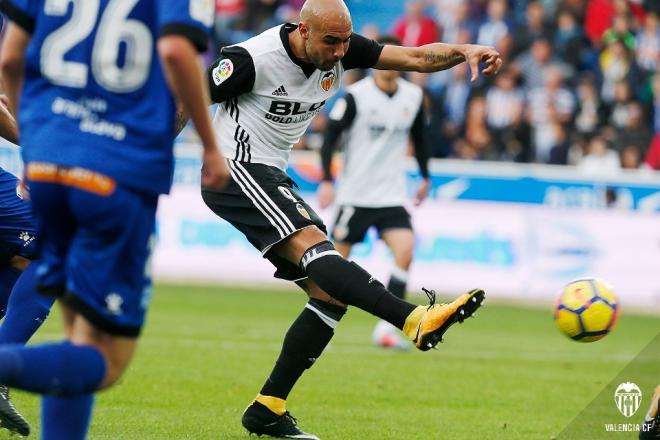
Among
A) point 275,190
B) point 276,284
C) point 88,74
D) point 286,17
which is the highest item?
point 88,74

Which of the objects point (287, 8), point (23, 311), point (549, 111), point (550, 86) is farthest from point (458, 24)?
point (23, 311)

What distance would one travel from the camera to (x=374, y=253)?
17297 mm

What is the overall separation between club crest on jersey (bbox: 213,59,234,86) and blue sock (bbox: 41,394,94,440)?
8.09ft

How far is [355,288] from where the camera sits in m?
6.16

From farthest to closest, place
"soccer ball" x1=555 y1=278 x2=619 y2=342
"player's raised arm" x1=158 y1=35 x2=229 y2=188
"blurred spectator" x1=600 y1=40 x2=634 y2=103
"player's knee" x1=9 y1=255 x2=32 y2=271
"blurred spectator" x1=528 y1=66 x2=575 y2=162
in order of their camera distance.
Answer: "blurred spectator" x1=600 y1=40 x2=634 y2=103
"blurred spectator" x1=528 y1=66 x2=575 y2=162
"soccer ball" x1=555 y1=278 x2=619 y2=342
"player's knee" x1=9 y1=255 x2=32 y2=271
"player's raised arm" x1=158 y1=35 x2=229 y2=188

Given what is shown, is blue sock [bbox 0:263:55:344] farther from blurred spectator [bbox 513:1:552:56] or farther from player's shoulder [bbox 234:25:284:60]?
blurred spectator [bbox 513:1:552:56]

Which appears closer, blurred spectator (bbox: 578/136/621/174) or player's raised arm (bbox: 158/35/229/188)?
player's raised arm (bbox: 158/35/229/188)

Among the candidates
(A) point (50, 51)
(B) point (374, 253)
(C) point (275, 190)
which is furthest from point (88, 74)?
(B) point (374, 253)

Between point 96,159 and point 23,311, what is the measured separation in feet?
7.21

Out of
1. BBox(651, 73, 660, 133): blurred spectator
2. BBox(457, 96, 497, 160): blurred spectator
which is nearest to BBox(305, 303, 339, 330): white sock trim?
BBox(457, 96, 497, 160): blurred spectator

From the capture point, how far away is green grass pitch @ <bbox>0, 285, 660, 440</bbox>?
23.4ft

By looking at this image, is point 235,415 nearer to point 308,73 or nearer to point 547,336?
point 308,73

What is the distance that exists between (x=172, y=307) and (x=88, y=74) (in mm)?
10339

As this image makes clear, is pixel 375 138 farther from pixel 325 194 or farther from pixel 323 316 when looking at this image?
pixel 323 316
